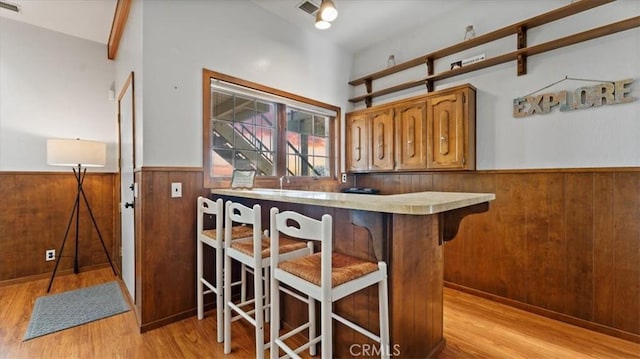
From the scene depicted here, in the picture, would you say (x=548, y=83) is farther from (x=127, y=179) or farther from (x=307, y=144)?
(x=127, y=179)

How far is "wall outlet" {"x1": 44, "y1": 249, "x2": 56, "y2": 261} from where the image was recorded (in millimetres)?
3189

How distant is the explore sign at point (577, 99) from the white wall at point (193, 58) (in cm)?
231

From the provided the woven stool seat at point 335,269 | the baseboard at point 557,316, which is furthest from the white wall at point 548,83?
the woven stool seat at point 335,269

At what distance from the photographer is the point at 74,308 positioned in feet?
7.92

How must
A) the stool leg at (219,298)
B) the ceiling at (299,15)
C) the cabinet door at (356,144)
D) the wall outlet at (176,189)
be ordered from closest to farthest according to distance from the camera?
the stool leg at (219,298), the wall outlet at (176,189), the ceiling at (299,15), the cabinet door at (356,144)

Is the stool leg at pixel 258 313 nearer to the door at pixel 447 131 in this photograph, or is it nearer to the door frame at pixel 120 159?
the door frame at pixel 120 159

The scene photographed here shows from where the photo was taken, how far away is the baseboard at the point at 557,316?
201 centimetres

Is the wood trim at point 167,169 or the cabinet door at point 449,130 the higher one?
the cabinet door at point 449,130

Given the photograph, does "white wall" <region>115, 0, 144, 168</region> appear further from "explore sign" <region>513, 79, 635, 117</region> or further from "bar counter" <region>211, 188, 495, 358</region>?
"explore sign" <region>513, 79, 635, 117</region>

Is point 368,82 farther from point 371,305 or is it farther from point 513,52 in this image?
point 371,305

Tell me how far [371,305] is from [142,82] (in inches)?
90.7

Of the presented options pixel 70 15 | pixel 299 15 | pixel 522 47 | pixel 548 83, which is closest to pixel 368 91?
pixel 299 15

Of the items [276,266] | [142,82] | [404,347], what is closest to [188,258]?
[276,266]

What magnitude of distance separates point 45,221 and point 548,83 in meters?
5.35
